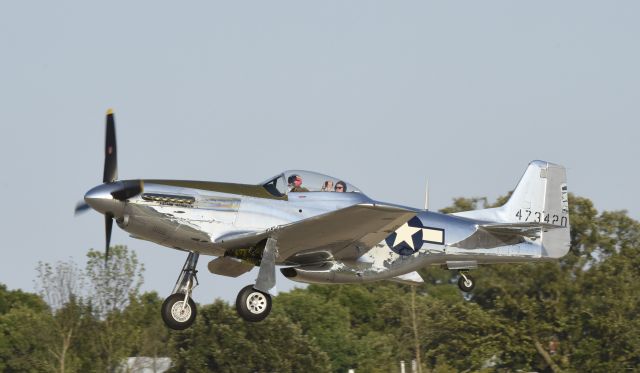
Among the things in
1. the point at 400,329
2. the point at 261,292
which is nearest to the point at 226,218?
the point at 261,292

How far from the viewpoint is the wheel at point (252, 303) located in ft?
54.5

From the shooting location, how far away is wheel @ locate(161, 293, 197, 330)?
671 inches

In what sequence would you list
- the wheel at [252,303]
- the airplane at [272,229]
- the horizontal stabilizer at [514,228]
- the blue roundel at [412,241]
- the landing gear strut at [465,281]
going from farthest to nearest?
the landing gear strut at [465,281] → the horizontal stabilizer at [514,228] → the blue roundel at [412,241] → the wheel at [252,303] → the airplane at [272,229]

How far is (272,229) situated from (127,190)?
6.96 ft

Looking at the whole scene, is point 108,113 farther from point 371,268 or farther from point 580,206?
point 580,206

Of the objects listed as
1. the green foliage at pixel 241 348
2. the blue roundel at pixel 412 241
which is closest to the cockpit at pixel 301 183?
the blue roundel at pixel 412 241

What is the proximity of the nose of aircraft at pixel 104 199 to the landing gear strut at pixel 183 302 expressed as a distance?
5.51 feet

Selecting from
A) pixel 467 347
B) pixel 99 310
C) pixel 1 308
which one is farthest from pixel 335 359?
pixel 1 308

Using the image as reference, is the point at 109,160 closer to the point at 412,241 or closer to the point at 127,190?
the point at 127,190

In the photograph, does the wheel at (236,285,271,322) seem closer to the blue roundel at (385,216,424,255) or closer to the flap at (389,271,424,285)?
the blue roundel at (385,216,424,255)

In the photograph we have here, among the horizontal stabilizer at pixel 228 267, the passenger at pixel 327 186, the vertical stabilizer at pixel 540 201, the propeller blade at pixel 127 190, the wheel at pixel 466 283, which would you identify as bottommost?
the horizontal stabilizer at pixel 228 267

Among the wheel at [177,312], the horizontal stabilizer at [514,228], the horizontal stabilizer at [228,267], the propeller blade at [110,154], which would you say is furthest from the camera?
the horizontal stabilizer at [514,228]

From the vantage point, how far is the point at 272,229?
1672 cm

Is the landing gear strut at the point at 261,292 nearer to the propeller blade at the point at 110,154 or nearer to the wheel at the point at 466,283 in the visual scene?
the propeller blade at the point at 110,154
